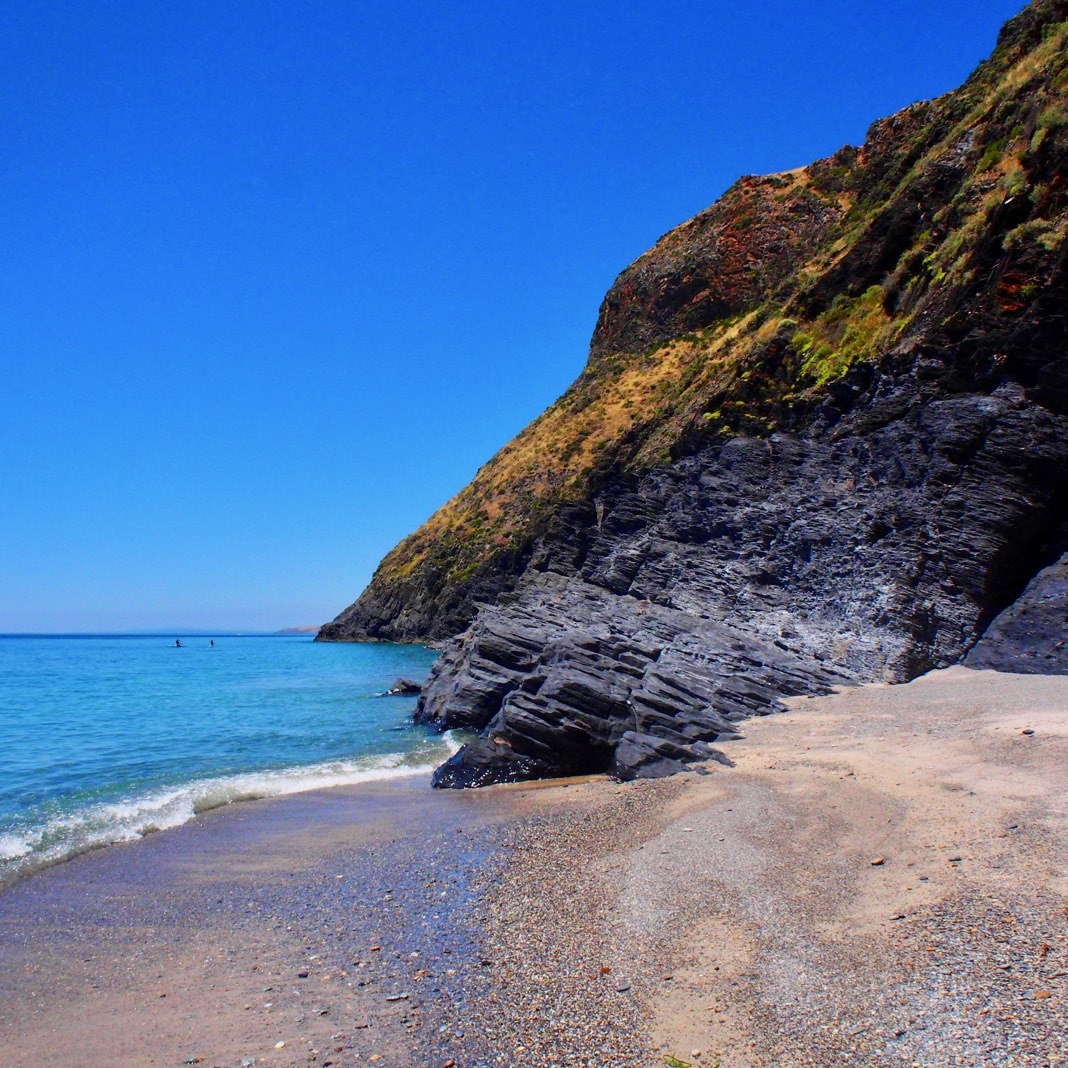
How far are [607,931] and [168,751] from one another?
59.5 feet

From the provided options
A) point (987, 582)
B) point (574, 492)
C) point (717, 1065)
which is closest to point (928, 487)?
point (987, 582)

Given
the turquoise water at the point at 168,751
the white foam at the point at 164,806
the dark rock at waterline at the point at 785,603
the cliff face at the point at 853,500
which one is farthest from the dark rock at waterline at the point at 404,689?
the white foam at the point at 164,806

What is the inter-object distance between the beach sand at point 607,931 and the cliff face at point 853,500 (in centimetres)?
475

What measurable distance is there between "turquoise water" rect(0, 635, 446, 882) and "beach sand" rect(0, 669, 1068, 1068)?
1884 mm

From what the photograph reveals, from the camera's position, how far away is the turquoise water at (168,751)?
13.6 m

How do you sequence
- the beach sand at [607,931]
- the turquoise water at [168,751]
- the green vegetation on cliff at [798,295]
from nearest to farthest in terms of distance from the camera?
the beach sand at [607,931] → the turquoise water at [168,751] → the green vegetation on cliff at [798,295]

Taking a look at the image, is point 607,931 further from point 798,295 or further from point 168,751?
point 798,295

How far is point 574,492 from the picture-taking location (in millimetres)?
63219

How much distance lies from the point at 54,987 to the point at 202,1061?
262 cm

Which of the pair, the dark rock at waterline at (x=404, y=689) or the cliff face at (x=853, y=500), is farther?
the dark rock at waterline at (x=404, y=689)

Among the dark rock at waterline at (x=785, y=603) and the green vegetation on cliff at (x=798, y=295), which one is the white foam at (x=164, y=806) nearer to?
the dark rock at waterline at (x=785, y=603)

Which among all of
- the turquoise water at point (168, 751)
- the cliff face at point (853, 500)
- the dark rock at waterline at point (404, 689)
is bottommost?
the dark rock at waterline at point (404, 689)

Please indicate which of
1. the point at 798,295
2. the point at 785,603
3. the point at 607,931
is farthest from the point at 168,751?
the point at 798,295

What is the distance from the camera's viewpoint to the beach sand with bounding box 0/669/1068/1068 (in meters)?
5.39
